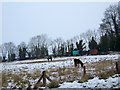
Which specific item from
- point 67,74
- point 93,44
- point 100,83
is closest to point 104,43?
point 93,44

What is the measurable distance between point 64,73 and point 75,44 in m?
0.50

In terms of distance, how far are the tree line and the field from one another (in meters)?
0.12

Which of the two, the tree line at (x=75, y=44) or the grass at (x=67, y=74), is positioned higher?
the tree line at (x=75, y=44)

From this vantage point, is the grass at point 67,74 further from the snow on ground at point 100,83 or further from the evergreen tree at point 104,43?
the evergreen tree at point 104,43

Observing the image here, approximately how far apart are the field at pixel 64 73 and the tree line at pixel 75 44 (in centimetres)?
12

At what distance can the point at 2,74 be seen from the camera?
4.34 metres

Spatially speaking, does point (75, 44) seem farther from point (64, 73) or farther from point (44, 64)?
point (44, 64)

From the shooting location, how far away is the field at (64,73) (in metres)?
3.97

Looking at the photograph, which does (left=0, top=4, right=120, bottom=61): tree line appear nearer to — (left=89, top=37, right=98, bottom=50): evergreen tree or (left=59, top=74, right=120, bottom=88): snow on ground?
(left=89, top=37, right=98, bottom=50): evergreen tree

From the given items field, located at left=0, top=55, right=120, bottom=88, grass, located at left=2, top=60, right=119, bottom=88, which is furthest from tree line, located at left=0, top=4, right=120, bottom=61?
grass, located at left=2, top=60, right=119, bottom=88

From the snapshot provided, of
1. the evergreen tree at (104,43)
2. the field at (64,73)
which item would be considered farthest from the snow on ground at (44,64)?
the evergreen tree at (104,43)

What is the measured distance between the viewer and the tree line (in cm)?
401

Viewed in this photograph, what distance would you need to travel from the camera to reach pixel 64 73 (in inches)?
164

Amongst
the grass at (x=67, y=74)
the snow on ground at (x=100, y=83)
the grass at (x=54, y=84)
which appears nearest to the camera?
the snow on ground at (x=100, y=83)
